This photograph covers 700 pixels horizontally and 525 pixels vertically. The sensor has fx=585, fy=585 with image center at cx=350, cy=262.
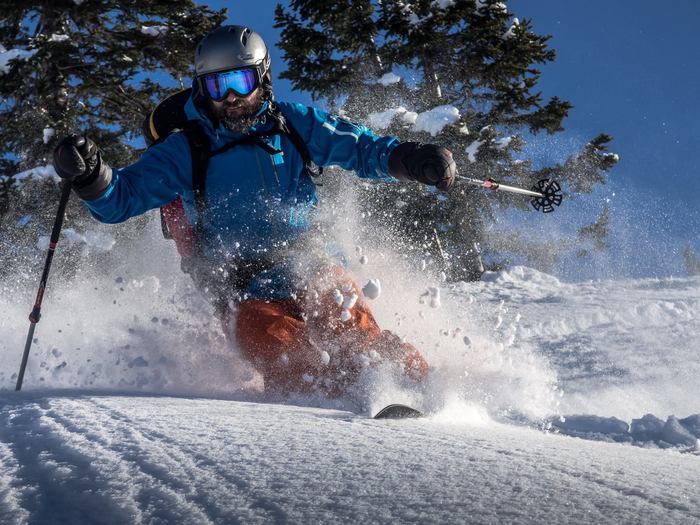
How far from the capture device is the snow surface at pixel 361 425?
1194mm

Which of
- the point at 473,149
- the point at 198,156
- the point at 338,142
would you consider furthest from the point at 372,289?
the point at 473,149

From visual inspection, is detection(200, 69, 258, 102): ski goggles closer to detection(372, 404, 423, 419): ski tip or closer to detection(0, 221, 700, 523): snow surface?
detection(0, 221, 700, 523): snow surface

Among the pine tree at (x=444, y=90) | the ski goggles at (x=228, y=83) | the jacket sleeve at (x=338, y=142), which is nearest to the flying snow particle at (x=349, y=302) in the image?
the jacket sleeve at (x=338, y=142)

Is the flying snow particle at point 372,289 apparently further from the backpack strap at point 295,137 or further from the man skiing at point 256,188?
the backpack strap at point 295,137

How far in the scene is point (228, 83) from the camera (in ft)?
12.5

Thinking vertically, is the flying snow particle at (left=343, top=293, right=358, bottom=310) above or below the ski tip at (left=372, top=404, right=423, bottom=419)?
above

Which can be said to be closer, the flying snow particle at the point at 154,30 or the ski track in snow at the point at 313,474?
the ski track in snow at the point at 313,474

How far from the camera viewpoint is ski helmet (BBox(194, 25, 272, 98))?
3846 mm

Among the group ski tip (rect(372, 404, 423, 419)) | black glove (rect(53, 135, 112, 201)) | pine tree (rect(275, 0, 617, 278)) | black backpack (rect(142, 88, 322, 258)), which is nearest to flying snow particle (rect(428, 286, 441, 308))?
black backpack (rect(142, 88, 322, 258))

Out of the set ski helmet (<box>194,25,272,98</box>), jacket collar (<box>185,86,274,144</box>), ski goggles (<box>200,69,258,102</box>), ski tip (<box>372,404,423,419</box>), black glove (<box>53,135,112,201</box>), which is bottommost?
ski tip (<box>372,404,423,419</box>)

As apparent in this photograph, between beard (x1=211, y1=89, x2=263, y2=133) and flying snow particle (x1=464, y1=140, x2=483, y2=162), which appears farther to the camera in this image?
flying snow particle (x1=464, y1=140, x2=483, y2=162)

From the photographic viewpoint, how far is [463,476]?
1356 millimetres

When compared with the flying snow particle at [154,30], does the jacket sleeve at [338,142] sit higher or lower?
lower

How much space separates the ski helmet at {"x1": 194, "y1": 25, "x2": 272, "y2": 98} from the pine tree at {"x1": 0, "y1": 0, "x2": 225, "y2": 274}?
29.7 ft
